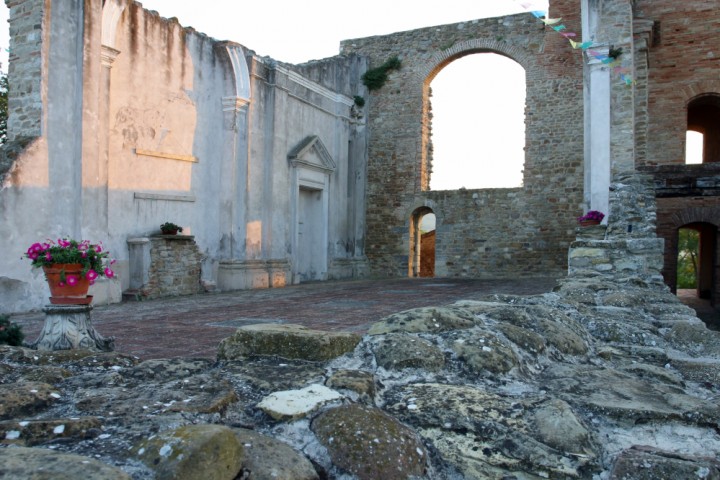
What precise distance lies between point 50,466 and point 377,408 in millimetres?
978

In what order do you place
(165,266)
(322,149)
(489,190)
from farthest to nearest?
1. (489,190)
2. (322,149)
3. (165,266)

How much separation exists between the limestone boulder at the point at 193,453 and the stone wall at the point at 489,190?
44.1 feet

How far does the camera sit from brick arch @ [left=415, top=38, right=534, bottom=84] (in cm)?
1444

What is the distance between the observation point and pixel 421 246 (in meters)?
19.0

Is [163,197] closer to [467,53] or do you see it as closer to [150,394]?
[150,394]

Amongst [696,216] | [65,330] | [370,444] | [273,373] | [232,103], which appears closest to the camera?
[370,444]

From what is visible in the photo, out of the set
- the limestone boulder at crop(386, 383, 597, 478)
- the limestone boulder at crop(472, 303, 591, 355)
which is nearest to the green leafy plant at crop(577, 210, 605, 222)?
the limestone boulder at crop(472, 303, 591, 355)

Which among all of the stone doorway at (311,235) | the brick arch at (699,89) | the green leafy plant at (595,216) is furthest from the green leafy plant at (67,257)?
the brick arch at (699,89)

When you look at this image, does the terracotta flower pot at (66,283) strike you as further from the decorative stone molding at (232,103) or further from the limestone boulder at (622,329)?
the decorative stone molding at (232,103)

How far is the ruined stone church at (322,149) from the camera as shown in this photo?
8062mm

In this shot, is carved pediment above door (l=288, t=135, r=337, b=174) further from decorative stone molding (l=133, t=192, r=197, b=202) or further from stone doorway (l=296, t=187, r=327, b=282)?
decorative stone molding (l=133, t=192, r=197, b=202)

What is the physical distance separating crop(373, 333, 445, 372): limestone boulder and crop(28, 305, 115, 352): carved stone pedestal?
2.37 metres

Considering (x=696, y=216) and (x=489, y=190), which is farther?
(x=489, y=190)

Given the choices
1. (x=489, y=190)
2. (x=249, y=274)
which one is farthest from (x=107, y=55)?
(x=489, y=190)
